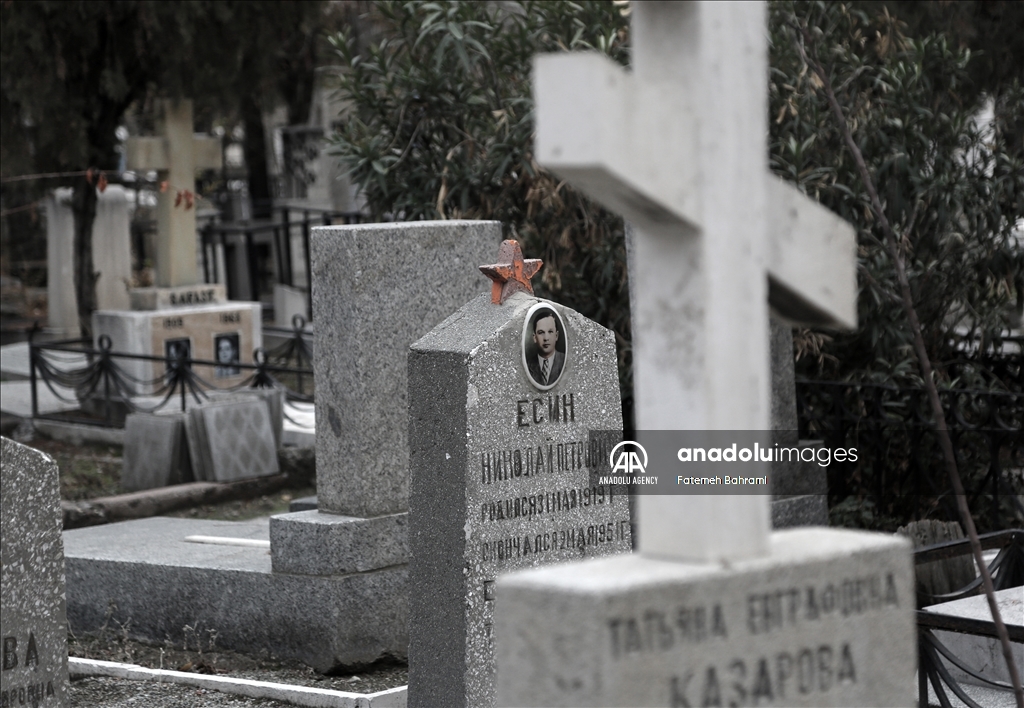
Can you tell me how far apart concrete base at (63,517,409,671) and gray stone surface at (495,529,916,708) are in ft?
13.2

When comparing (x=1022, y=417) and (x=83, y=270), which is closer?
(x=1022, y=417)

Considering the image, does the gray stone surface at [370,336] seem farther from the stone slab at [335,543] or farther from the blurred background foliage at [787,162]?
the blurred background foliage at [787,162]

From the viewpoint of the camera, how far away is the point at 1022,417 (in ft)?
28.0

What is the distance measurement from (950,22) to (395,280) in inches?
280

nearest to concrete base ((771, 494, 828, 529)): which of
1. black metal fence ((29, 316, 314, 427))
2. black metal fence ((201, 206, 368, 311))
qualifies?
black metal fence ((29, 316, 314, 427))

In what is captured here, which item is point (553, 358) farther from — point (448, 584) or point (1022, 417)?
point (1022, 417)

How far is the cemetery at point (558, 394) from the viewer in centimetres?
250

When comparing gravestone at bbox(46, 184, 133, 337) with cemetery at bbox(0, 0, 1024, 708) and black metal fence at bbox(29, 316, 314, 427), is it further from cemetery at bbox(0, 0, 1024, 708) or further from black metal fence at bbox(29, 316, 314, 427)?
black metal fence at bbox(29, 316, 314, 427)

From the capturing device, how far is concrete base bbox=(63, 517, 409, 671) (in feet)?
21.5

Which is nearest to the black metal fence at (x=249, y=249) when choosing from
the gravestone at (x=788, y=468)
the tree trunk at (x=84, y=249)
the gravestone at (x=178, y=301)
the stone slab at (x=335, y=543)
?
the tree trunk at (x=84, y=249)

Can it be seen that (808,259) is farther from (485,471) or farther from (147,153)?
(147,153)

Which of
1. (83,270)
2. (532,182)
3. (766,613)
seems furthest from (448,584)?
(83,270)

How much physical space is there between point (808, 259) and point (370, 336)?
4.22 meters

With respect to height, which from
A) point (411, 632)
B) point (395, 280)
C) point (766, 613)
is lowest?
point (411, 632)
